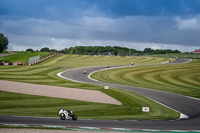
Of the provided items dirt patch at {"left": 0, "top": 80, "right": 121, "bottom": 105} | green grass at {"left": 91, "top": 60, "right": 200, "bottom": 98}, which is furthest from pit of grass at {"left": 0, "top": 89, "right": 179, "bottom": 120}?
green grass at {"left": 91, "top": 60, "right": 200, "bottom": 98}

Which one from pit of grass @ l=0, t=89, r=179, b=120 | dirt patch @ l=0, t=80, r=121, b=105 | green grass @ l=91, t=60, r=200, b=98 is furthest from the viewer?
green grass @ l=91, t=60, r=200, b=98

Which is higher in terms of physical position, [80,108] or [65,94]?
[65,94]

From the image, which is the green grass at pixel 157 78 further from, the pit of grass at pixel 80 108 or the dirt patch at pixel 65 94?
the pit of grass at pixel 80 108

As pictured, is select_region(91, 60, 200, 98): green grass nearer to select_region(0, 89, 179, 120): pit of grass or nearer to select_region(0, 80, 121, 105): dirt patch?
select_region(0, 80, 121, 105): dirt patch

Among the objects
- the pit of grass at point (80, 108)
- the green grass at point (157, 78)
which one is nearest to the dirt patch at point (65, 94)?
the pit of grass at point (80, 108)

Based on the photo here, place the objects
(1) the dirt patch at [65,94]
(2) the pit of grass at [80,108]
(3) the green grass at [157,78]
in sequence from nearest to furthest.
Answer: (2) the pit of grass at [80,108], (1) the dirt patch at [65,94], (3) the green grass at [157,78]

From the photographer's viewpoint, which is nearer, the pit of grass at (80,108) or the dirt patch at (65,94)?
the pit of grass at (80,108)

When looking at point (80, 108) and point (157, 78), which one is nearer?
point (80, 108)

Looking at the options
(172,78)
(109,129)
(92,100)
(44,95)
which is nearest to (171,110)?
(92,100)

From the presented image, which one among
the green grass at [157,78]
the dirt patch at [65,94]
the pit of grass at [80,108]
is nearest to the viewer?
the pit of grass at [80,108]

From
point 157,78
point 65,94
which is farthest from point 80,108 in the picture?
point 157,78

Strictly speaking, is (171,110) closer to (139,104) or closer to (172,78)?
(139,104)

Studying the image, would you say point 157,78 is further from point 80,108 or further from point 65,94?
point 80,108

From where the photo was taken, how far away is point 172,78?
60.6m
